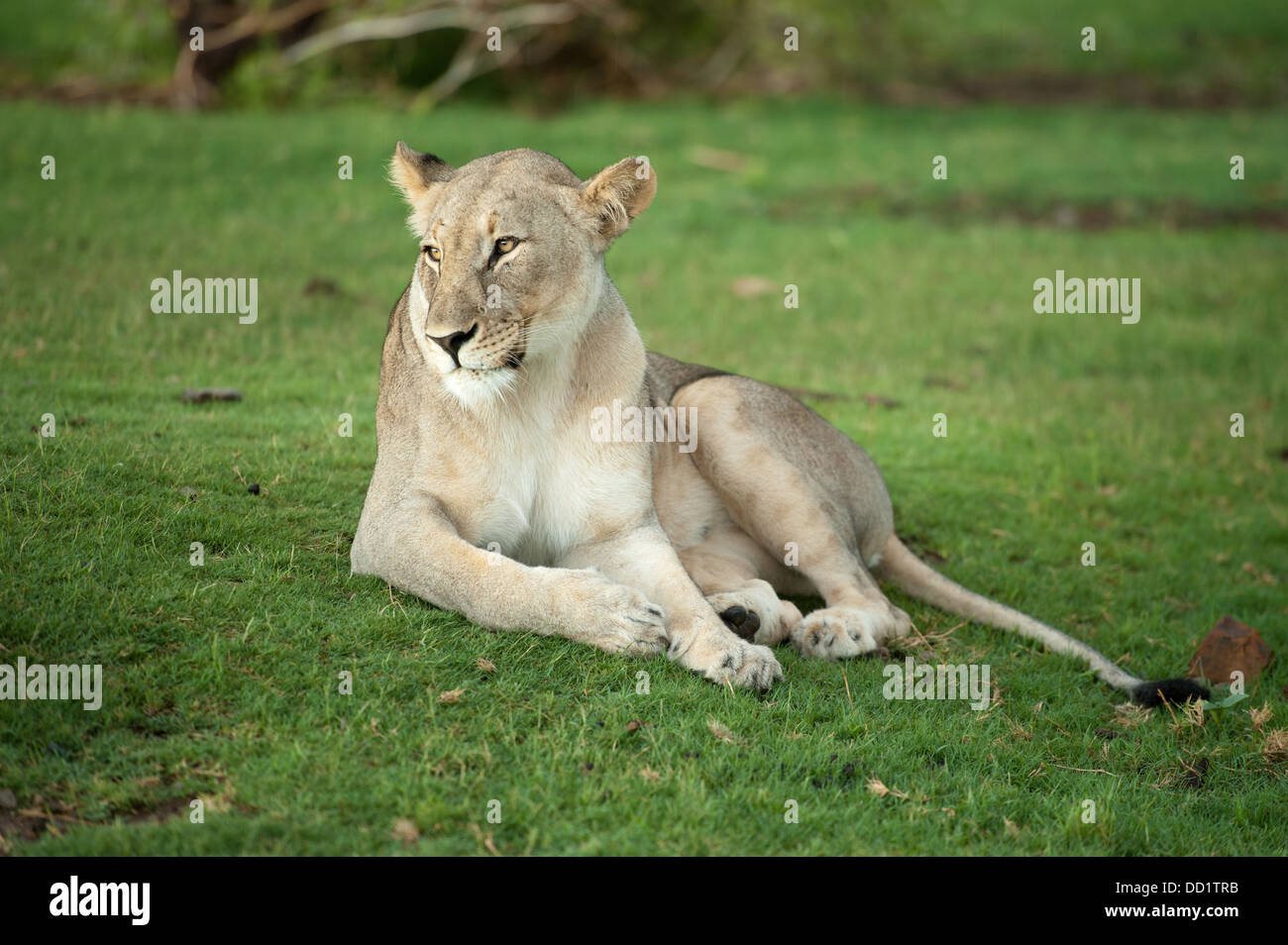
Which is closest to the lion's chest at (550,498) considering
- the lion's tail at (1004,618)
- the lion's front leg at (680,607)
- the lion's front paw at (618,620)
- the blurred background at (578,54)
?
the lion's front leg at (680,607)

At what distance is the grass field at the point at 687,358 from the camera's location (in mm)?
4660

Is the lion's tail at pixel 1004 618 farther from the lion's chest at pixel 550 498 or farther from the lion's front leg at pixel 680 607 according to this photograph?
the lion's chest at pixel 550 498

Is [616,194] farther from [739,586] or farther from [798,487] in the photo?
[739,586]

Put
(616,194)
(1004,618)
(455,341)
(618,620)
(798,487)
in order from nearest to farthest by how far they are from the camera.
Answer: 1. (455,341)
2. (618,620)
3. (616,194)
4. (798,487)
5. (1004,618)

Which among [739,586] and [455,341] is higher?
[455,341]

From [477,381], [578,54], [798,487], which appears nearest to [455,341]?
[477,381]

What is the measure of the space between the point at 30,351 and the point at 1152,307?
34.5 ft

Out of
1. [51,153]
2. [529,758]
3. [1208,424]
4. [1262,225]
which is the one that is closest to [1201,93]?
[1262,225]

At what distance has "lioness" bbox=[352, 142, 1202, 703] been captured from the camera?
5.52m

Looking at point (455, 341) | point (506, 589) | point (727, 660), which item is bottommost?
point (727, 660)

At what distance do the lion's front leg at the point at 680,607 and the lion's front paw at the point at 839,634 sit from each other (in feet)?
1.55

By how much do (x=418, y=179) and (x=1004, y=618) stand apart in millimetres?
3676

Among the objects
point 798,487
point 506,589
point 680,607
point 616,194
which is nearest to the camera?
point 506,589

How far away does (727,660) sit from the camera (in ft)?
18.1
